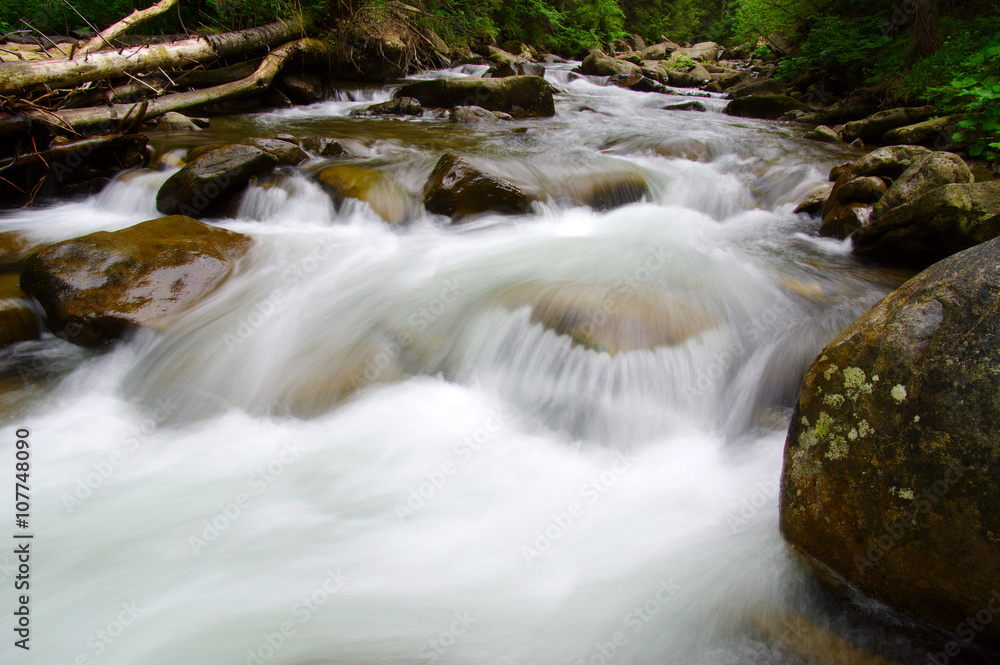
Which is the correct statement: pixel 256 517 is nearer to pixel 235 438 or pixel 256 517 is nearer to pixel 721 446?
pixel 235 438

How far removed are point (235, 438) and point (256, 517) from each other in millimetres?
710

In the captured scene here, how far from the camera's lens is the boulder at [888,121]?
8.54m

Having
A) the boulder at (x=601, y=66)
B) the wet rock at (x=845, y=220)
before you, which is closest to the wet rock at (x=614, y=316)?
the wet rock at (x=845, y=220)

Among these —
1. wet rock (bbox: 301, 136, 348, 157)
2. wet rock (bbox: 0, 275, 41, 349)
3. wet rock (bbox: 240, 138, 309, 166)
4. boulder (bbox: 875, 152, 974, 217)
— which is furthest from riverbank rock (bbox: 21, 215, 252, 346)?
boulder (bbox: 875, 152, 974, 217)

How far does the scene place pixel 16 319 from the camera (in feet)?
11.7

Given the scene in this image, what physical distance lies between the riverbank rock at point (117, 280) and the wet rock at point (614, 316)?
2435 mm

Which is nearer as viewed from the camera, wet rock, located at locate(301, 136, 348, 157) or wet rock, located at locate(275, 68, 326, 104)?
wet rock, located at locate(301, 136, 348, 157)

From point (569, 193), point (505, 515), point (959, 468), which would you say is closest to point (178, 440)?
point (505, 515)

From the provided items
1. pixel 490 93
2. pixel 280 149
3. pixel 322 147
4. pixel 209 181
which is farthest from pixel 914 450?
pixel 490 93

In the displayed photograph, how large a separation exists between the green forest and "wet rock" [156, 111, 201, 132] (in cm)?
130

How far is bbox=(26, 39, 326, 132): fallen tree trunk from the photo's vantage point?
5816 mm

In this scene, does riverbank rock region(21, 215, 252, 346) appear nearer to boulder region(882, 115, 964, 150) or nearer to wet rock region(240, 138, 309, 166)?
wet rock region(240, 138, 309, 166)

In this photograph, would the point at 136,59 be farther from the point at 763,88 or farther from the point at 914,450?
the point at 763,88

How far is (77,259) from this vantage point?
Answer: 3.67 m
